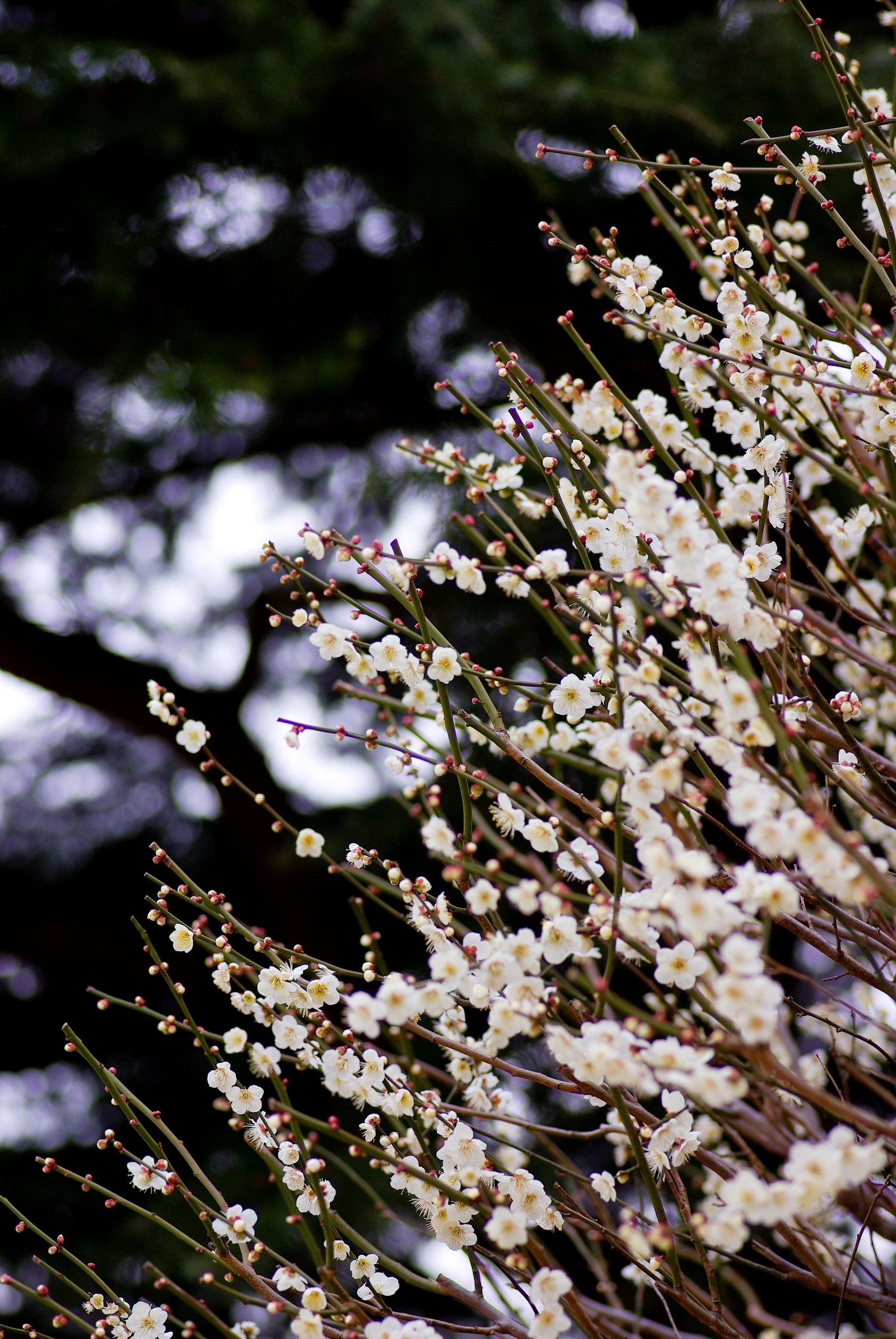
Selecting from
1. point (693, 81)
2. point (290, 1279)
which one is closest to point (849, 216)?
point (693, 81)

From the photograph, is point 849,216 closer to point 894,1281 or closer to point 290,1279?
point 894,1281

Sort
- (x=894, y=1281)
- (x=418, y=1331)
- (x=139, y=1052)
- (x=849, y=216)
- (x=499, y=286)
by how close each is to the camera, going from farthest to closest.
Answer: (x=139, y=1052) < (x=499, y=286) < (x=849, y=216) < (x=894, y=1281) < (x=418, y=1331)

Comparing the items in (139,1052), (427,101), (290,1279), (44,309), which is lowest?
(139,1052)

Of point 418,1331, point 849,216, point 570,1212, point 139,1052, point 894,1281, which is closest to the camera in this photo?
point 418,1331

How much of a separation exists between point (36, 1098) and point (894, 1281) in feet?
7.86

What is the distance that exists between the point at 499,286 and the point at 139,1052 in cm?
216

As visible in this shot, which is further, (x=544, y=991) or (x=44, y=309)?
(x=44, y=309)

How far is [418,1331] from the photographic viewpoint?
805mm

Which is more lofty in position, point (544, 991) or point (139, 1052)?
point (544, 991)

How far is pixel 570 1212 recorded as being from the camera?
3.06 feet

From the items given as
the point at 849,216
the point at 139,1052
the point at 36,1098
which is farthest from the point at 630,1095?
the point at 36,1098

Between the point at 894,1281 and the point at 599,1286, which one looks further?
the point at 894,1281

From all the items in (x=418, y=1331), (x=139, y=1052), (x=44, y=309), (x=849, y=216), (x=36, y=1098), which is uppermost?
(x=849, y=216)

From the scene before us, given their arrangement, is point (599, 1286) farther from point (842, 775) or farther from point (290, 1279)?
point (842, 775)
